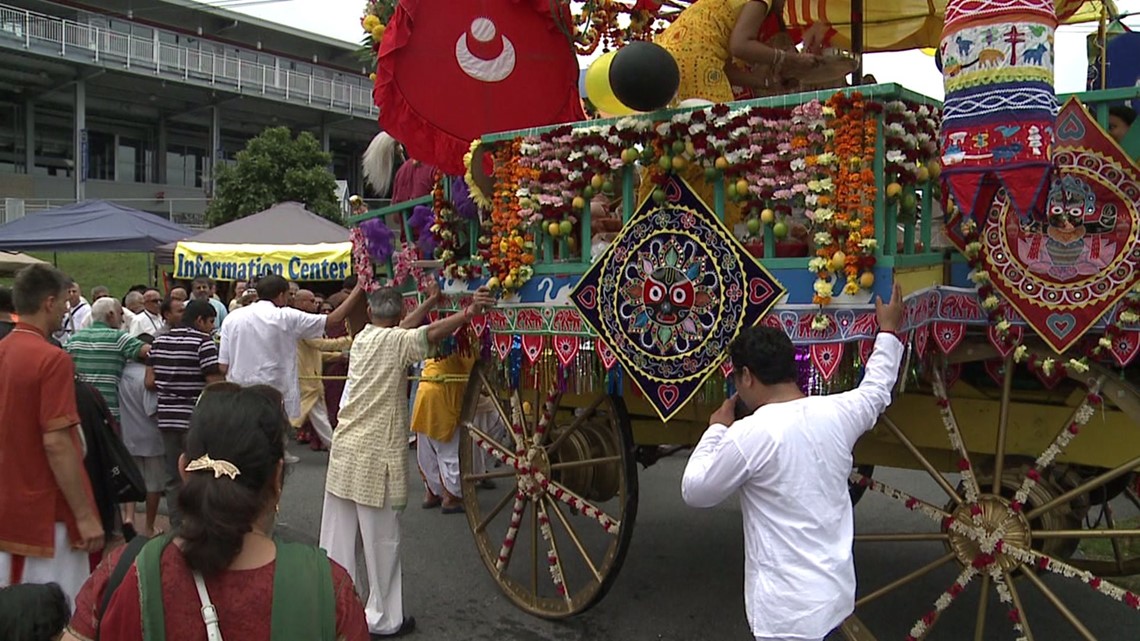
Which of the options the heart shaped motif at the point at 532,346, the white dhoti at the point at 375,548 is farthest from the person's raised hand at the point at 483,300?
the white dhoti at the point at 375,548

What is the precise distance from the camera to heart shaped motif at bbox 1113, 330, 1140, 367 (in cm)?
326

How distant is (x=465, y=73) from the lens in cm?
490

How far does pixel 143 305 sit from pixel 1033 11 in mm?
9234

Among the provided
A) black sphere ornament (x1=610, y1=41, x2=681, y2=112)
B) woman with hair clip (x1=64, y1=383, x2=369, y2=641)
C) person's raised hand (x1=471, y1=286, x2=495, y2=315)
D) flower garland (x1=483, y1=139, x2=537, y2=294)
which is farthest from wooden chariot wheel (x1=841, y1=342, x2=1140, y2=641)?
woman with hair clip (x1=64, y1=383, x2=369, y2=641)

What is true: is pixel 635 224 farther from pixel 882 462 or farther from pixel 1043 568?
pixel 1043 568

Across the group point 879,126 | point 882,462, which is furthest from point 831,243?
point 882,462

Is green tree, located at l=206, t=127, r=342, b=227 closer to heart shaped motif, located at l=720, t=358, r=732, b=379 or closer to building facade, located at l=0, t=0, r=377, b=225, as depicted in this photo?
building facade, located at l=0, t=0, r=377, b=225

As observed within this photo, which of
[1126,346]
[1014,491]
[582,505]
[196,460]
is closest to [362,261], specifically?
[582,505]

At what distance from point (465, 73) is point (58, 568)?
2.93m

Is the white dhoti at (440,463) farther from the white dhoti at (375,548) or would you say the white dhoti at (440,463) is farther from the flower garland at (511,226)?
the flower garland at (511,226)

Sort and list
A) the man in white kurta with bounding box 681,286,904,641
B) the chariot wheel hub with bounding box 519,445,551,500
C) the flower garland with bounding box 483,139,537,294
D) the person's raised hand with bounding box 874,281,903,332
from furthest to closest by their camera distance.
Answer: the chariot wheel hub with bounding box 519,445,551,500
the flower garland with bounding box 483,139,537,294
the person's raised hand with bounding box 874,281,903,332
the man in white kurta with bounding box 681,286,904,641

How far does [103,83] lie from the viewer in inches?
1150

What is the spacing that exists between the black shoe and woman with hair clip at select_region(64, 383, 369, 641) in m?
2.95

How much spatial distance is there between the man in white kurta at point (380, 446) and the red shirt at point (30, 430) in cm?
A: 134
